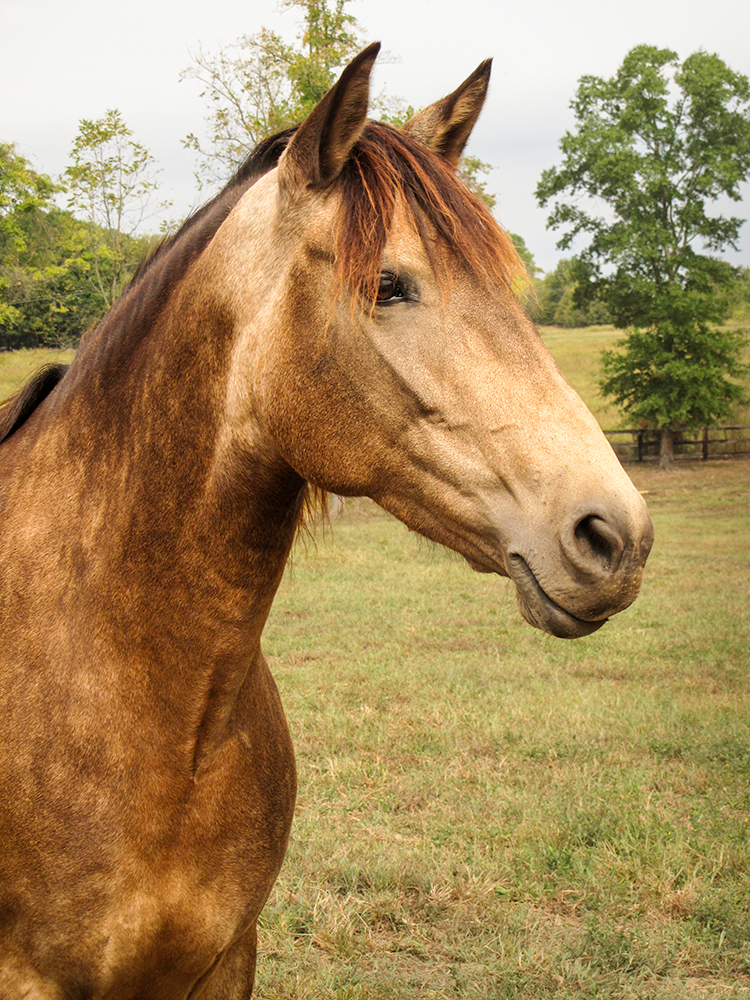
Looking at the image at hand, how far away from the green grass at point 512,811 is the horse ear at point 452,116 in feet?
3.53

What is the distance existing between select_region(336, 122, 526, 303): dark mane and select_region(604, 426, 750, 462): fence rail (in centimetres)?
2925

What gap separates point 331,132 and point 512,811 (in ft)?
13.1

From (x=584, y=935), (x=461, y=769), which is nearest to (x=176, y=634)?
(x=584, y=935)

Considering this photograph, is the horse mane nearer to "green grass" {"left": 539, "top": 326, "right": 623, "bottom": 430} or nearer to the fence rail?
the fence rail

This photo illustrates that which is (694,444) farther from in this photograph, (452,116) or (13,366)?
(452,116)

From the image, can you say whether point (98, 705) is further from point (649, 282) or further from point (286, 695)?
point (649, 282)

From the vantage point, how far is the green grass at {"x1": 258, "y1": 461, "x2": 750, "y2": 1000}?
3414 millimetres

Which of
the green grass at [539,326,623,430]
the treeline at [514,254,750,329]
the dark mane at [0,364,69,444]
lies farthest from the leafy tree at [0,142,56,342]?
the green grass at [539,326,623,430]

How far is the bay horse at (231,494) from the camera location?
1.62 m

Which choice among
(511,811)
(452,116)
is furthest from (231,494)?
(511,811)

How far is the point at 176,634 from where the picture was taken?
190 cm

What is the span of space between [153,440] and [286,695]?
4959 mm

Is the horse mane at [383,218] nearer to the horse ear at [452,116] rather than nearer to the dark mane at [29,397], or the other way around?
the horse ear at [452,116]

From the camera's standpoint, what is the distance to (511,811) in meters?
4.61
